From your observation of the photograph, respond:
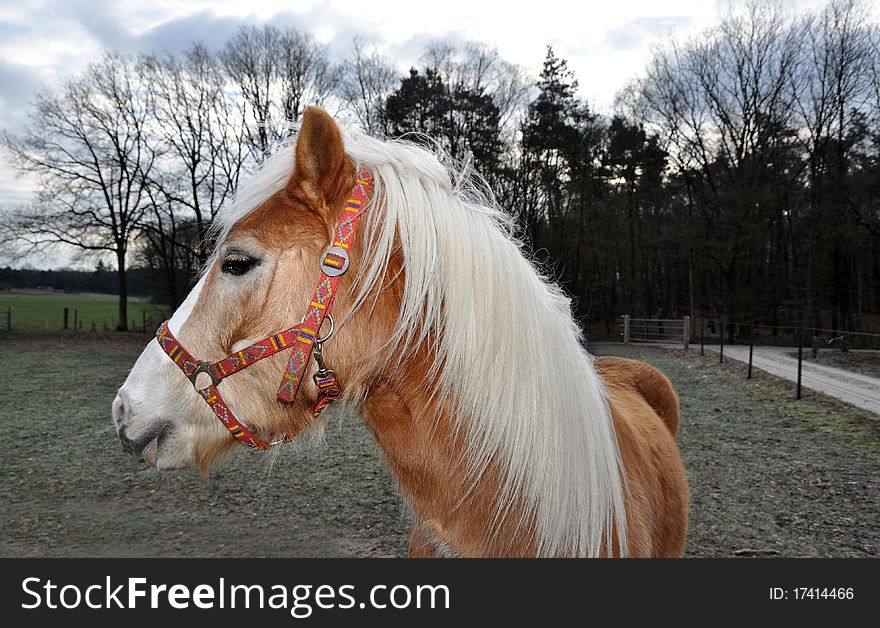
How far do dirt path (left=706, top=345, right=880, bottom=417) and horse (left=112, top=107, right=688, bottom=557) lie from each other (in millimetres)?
10325

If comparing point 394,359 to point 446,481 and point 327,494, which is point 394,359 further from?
point 327,494

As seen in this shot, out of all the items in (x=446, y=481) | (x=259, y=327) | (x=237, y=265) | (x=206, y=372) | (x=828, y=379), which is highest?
(x=237, y=265)

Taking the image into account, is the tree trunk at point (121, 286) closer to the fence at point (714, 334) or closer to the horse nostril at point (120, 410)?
the fence at point (714, 334)

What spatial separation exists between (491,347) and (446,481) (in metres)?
0.39

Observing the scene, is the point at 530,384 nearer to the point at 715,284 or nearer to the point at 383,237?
the point at 383,237

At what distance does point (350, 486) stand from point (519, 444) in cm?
546

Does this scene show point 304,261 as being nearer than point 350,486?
Yes

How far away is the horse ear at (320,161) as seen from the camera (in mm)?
1354

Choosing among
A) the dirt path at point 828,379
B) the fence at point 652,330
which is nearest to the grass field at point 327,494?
the dirt path at point 828,379

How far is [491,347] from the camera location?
1.46 metres

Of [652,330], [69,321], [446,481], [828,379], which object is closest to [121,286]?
[69,321]

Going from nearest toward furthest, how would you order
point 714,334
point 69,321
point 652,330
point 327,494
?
1. point 327,494
2. point 652,330
3. point 714,334
4. point 69,321

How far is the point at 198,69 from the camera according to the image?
2939 cm
